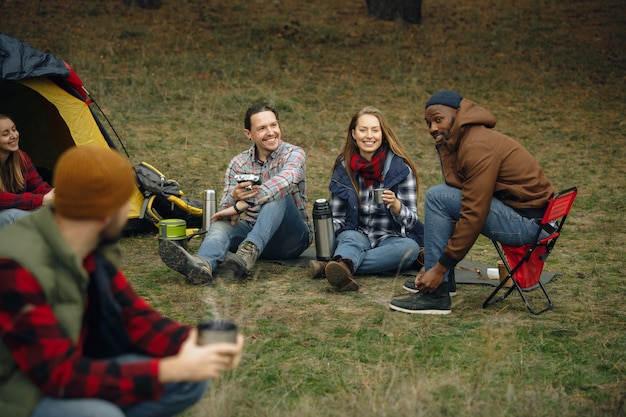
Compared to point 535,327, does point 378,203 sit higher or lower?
higher

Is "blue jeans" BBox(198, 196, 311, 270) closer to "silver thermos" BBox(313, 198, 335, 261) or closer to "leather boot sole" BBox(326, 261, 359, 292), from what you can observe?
"silver thermos" BBox(313, 198, 335, 261)

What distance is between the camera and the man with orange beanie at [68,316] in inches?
82.2

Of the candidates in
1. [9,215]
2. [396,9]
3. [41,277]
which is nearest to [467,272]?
[9,215]

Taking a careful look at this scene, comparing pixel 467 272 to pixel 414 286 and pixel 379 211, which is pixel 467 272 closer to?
pixel 414 286

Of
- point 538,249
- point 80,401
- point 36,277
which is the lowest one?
point 538,249

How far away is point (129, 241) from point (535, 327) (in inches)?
135

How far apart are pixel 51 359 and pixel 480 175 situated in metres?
2.87

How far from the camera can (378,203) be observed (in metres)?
5.28

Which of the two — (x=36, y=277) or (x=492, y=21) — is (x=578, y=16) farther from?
(x=36, y=277)

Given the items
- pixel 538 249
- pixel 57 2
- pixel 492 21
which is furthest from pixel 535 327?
pixel 57 2

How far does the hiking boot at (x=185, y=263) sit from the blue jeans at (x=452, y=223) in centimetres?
143

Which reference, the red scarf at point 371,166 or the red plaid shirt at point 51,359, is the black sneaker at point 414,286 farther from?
the red plaid shirt at point 51,359

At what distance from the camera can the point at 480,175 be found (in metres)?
4.43

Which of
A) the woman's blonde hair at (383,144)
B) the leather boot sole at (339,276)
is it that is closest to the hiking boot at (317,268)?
the leather boot sole at (339,276)
